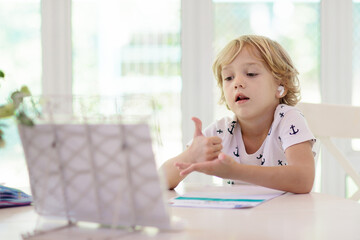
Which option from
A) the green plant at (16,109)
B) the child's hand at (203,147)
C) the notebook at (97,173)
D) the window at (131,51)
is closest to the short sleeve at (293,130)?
the child's hand at (203,147)

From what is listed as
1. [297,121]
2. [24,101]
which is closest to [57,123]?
[24,101]

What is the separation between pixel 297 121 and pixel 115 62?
166 cm

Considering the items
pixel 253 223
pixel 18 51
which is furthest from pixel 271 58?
pixel 18 51

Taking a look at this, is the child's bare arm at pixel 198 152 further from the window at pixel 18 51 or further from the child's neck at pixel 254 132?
the window at pixel 18 51

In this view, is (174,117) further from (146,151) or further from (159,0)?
(146,151)

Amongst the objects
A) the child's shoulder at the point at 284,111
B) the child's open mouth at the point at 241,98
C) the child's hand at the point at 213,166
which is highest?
the child's open mouth at the point at 241,98

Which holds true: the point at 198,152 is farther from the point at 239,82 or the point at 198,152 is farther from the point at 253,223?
the point at 253,223

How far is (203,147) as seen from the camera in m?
1.16

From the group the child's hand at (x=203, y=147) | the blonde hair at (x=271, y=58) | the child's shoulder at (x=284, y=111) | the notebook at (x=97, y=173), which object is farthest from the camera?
the blonde hair at (x=271, y=58)

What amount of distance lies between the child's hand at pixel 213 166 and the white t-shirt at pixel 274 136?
1.18 feet

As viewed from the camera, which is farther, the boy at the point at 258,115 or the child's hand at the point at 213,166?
the boy at the point at 258,115

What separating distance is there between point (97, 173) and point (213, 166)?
396 mm

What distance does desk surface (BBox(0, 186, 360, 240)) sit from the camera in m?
0.64

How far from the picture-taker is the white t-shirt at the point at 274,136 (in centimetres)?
132
